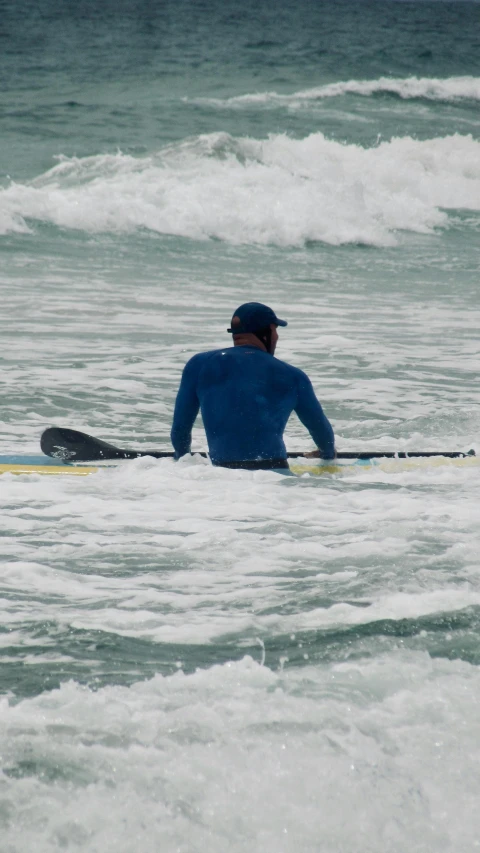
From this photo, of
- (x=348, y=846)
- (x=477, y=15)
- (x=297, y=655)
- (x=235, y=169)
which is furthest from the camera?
(x=477, y=15)

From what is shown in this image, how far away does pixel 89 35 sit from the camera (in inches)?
1535

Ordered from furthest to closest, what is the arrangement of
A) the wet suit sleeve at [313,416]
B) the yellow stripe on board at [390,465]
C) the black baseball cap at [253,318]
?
the yellow stripe on board at [390,465]
the wet suit sleeve at [313,416]
the black baseball cap at [253,318]

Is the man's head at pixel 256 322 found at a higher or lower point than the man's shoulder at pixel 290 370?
higher

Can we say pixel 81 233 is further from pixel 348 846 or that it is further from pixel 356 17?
pixel 356 17

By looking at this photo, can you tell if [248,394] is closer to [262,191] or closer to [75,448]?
[75,448]

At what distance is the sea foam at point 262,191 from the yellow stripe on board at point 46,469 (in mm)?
11658

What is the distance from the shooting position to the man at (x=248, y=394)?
16.4ft

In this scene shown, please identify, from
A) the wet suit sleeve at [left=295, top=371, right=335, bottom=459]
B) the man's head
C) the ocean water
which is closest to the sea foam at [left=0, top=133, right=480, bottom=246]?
the ocean water

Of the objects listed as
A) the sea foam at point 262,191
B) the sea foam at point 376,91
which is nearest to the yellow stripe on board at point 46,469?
the sea foam at point 262,191

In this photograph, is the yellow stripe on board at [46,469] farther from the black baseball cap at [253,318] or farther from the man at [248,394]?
the black baseball cap at [253,318]

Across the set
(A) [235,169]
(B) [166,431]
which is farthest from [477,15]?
(B) [166,431]

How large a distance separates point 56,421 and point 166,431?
0.80m

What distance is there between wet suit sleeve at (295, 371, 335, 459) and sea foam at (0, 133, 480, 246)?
1187cm

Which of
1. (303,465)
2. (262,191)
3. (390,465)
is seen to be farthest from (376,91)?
(303,465)
